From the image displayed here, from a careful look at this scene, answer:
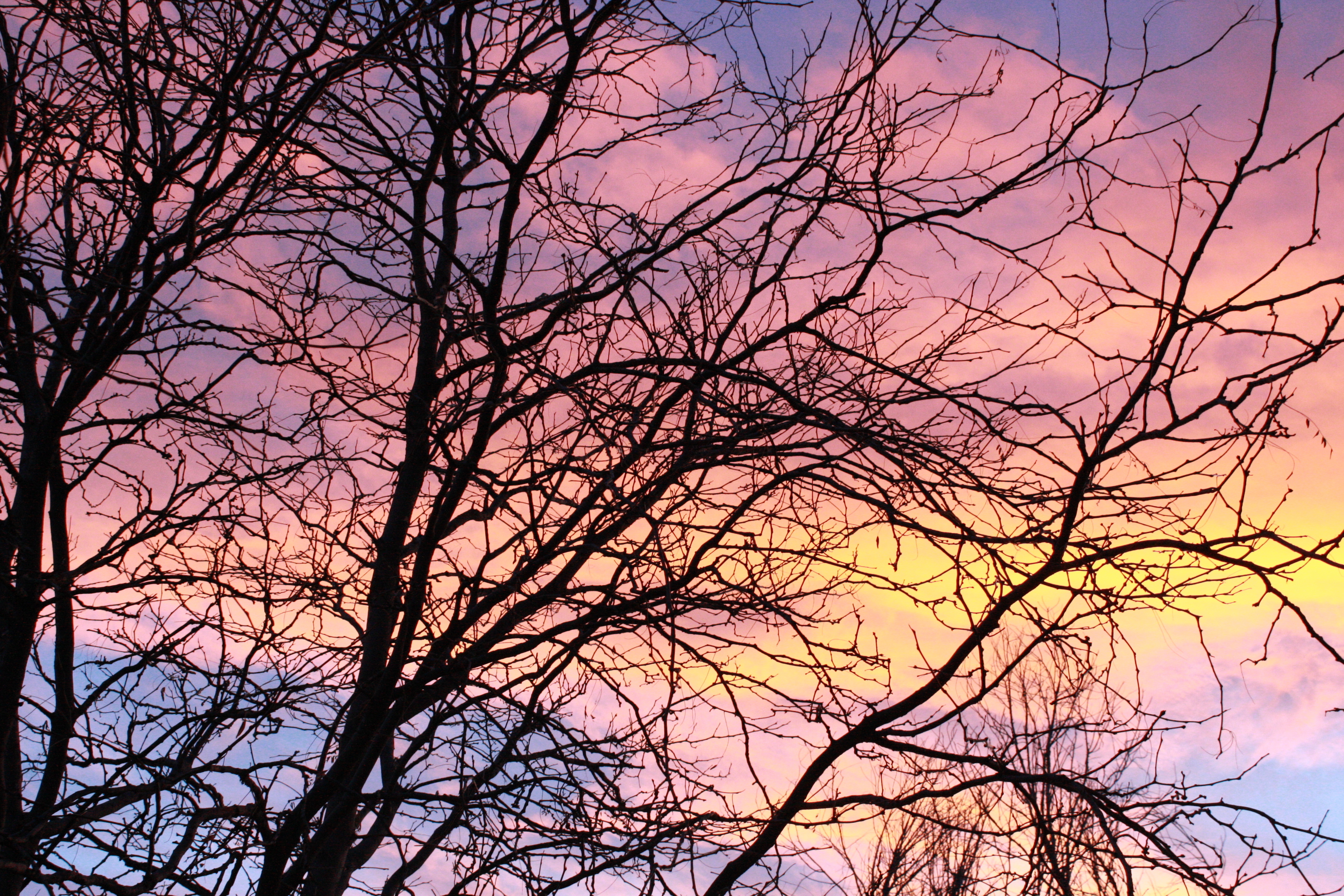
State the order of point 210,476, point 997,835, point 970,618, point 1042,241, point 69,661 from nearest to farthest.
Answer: point 970,618, point 997,835, point 1042,241, point 210,476, point 69,661

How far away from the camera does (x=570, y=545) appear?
3.48m

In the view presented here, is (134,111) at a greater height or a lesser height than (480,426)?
greater

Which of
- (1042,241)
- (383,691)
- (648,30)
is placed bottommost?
(383,691)

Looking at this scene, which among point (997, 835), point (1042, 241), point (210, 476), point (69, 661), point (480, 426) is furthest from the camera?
point (69, 661)

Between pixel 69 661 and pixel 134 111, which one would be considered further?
pixel 69 661

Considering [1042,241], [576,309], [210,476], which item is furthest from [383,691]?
[1042,241]

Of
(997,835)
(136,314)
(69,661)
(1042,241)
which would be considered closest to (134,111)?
(136,314)

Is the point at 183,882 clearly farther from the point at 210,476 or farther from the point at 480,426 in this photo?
the point at 480,426

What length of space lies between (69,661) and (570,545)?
2.55 meters

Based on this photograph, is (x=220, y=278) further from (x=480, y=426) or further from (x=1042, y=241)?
(x=1042, y=241)

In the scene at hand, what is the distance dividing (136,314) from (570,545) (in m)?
1.61

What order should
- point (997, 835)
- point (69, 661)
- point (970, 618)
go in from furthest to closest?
point (69, 661) < point (997, 835) < point (970, 618)

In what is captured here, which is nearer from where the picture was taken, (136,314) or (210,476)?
(136,314)

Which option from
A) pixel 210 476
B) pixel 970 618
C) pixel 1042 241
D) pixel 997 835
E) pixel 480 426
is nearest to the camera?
pixel 970 618
